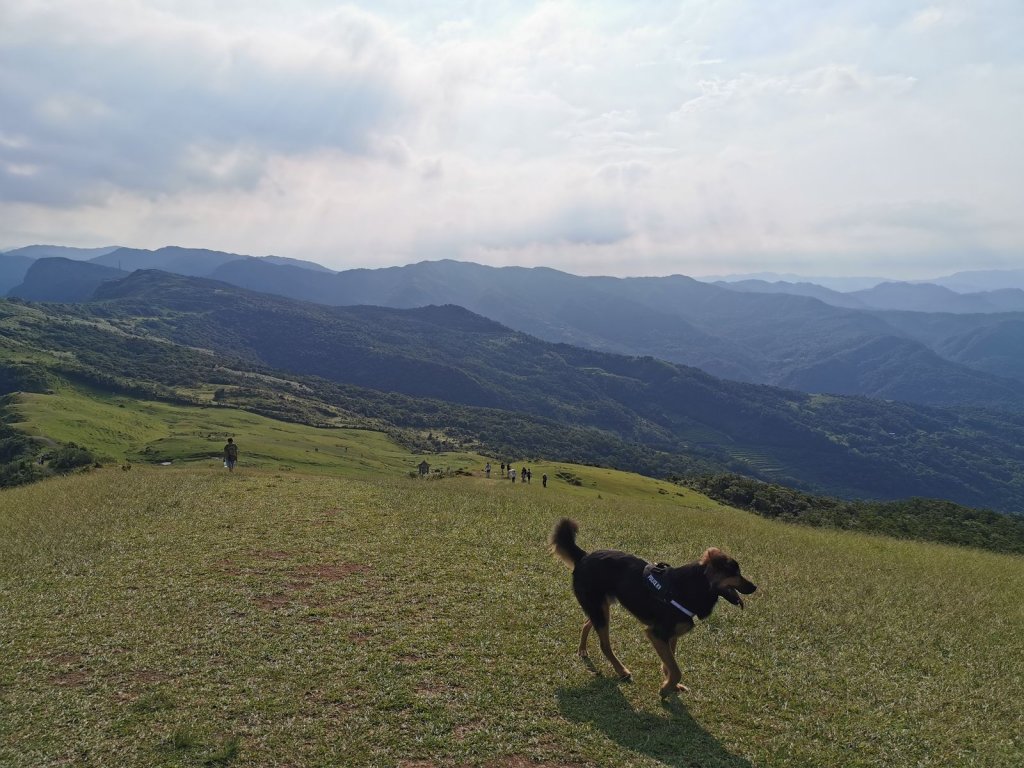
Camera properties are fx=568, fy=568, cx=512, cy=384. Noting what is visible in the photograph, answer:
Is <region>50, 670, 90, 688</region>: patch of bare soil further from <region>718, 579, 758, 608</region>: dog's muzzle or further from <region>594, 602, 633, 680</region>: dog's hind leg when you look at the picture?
<region>718, 579, 758, 608</region>: dog's muzzle

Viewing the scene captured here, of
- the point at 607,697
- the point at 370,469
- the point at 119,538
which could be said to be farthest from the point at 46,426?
the point at 607,697

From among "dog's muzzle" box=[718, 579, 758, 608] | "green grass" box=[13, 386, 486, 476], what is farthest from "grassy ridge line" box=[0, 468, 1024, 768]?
"green grass" box=[13, 386, 486, 476]

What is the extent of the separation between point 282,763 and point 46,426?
12794cm

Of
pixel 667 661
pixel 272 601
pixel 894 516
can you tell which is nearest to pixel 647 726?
pixel 667 661

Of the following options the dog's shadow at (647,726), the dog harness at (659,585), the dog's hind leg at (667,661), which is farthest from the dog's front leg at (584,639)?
the dog harness at (659,585)

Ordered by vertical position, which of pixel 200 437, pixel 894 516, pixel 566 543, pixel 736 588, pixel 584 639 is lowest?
pixel 200 437

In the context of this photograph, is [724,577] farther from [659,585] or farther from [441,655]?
[441,655]

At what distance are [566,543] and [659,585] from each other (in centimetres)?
207

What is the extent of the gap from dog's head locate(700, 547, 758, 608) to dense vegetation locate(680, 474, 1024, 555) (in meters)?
27.3

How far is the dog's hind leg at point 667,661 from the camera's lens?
9945 millimetres

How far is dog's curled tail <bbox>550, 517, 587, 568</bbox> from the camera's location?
11.2 metres

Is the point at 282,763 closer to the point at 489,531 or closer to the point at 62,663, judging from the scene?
the point at 62,663

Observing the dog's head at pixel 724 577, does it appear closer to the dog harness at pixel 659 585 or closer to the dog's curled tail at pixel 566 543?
the dog harness at pixel 659 585

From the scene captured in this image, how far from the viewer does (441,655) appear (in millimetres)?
10844
